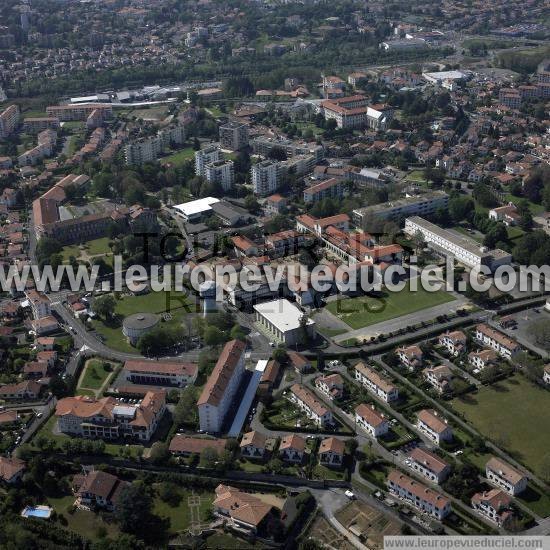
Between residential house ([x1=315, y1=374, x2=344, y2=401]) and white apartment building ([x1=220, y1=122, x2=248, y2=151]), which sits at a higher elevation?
white apartment building ([x1=220, y1=122, x2=248, y2=151])

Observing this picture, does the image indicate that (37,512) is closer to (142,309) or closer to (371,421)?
(371,421)

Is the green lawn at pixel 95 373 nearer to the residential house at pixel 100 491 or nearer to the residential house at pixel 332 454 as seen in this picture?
the residential house at pixel 100 491

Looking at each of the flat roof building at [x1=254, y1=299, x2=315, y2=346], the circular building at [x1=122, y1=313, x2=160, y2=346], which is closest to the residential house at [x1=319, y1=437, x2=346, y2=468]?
the flat roof building at [x1=254, y1=299, x2=315, y2=346]

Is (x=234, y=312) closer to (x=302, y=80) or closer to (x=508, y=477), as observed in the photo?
(x=508, y=477)

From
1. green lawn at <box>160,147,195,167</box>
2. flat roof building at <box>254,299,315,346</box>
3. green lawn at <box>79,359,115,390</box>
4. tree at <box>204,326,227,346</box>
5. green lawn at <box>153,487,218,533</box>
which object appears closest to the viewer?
green lawn at <box>153,487,218,533</box>

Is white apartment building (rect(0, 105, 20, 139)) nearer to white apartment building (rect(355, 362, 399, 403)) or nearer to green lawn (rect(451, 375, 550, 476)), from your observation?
white apartment building (rect(355, 362, 399, 403))

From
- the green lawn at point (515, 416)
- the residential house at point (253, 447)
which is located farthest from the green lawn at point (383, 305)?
the residential house at point (253, 447)
